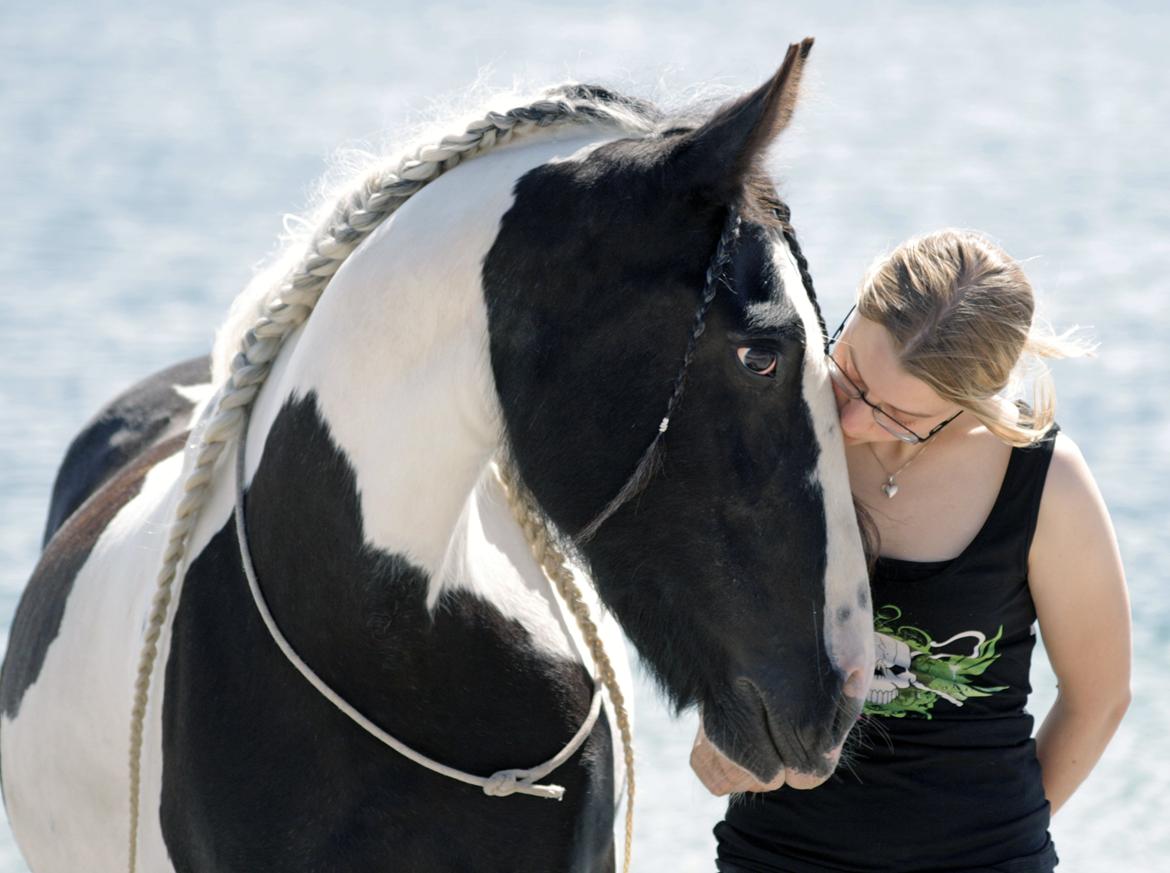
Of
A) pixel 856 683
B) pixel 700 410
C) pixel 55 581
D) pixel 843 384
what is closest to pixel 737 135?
pixel 700 410

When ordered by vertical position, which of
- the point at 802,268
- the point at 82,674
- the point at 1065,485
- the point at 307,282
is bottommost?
the point at 82,674

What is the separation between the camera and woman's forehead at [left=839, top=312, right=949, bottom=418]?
2150 mm

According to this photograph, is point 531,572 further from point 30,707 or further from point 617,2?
point 617,2

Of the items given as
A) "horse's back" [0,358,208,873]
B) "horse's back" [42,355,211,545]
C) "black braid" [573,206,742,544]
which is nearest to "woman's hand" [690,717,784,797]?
"black braid" [573,206,742,544]

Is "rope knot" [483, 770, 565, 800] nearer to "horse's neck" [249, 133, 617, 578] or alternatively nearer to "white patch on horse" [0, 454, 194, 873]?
"horse's neck" [249, 133, 617, 578]

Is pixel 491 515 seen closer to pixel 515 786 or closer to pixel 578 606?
pixel 578 606

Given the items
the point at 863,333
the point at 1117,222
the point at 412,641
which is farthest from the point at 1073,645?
the point at 1117,222

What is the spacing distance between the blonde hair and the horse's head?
294 millimetres

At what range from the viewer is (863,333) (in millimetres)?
2230

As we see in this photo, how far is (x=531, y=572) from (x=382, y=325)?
574 millimetres

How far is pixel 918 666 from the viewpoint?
2.33 metres

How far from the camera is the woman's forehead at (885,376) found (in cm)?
215

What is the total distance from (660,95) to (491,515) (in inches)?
28.7

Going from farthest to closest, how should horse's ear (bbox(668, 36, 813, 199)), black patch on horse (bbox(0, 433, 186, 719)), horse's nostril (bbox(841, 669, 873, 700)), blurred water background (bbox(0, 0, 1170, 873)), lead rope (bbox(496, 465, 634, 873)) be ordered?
blurred water background (bbox(0, 0, 1170, 873)) → black patch on horse (bbox(0, 433, 186, 719)) → lead rope (bbox(496, 465, 634, 873)) → horse's nostril (bbox(841, 669, 873, 700)) → horse's ear (bbox(668, 36, 813, 199))
